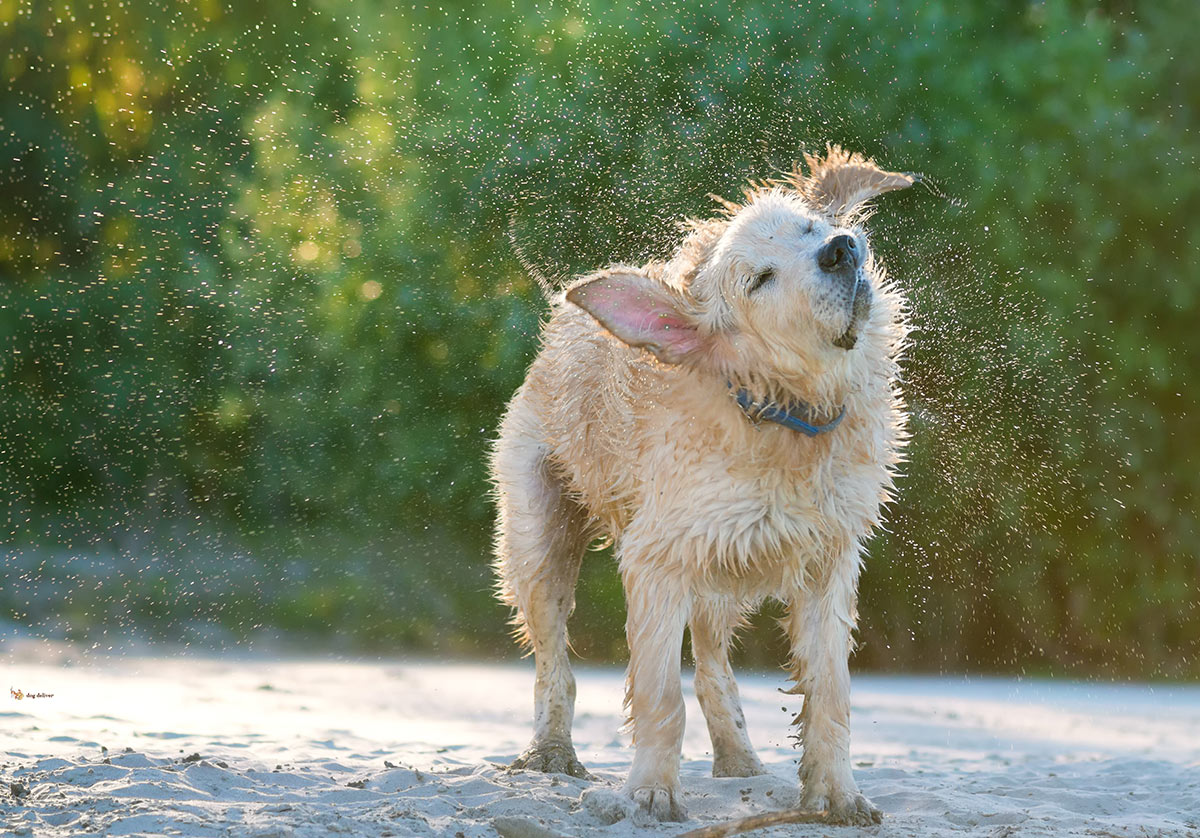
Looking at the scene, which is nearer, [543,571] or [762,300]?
[762,300]

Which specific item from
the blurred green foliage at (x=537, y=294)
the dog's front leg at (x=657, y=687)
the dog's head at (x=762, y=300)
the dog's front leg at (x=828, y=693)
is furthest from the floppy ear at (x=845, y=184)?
the blurred green foliage at (x=537, y=294)

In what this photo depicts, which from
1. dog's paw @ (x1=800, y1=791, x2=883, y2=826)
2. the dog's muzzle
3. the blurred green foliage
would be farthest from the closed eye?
the blurred green foliage

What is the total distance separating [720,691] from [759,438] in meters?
1.99

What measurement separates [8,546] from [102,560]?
1466 millimetres

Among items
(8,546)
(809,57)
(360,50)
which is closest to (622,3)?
(809,57)

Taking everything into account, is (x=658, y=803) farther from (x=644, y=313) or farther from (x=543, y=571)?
(x=644, y=313)

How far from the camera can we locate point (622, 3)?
55.2 feet

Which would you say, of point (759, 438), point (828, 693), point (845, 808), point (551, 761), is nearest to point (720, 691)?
point (551, 761)

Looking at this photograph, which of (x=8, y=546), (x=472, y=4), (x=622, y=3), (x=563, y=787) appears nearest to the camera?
(x=563, y=787)

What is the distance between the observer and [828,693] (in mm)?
6250

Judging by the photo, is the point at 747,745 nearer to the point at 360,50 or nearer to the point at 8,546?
the point at 360,50

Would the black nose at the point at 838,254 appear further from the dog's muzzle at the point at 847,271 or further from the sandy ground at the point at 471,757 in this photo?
the sandy ground at the point at 471,757

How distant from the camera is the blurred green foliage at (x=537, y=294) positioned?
51.5ft

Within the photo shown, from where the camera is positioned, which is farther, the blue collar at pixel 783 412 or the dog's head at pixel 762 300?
the blue collar at pixel 783 412
